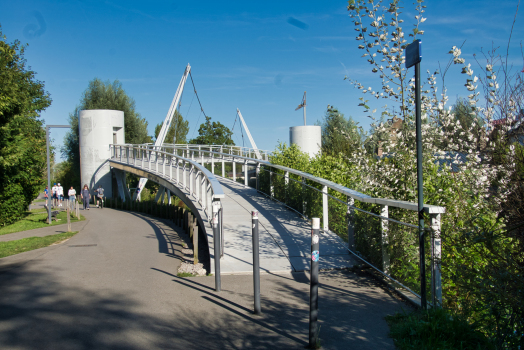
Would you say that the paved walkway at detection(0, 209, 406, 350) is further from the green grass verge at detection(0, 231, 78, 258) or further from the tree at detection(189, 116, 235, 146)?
the tree at detection(189, 116, 235, 146)

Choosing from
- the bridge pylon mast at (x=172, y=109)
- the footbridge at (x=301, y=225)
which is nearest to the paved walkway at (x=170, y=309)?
the footbridge at (x=301, y=225)

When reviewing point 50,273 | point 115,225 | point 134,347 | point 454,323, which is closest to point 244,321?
point 134,347

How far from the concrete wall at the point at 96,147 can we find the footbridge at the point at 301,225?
823 inches

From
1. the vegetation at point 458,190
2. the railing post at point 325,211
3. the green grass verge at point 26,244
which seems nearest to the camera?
the vegetation at point 458,190

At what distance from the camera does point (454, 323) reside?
4043 millimetres

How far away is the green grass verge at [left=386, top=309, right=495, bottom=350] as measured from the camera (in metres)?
3.82

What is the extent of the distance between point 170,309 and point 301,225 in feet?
16.7

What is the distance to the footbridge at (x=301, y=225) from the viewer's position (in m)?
5.57

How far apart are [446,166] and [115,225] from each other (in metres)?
13.4

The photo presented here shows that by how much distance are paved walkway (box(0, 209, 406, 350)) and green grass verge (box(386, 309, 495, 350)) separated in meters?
0.19

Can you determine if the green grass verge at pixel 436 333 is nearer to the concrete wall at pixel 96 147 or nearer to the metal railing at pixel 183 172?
the metal railing at pixel 183 172

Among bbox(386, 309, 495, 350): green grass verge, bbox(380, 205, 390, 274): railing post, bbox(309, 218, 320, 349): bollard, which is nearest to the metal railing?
bbox(380, 205, 390, 274): railing post

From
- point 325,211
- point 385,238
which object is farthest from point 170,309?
point 325,211

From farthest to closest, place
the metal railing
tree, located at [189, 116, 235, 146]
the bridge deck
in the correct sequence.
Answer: tree, located at [189, 116, 235, 146] → the metal railing → the bridge deck
